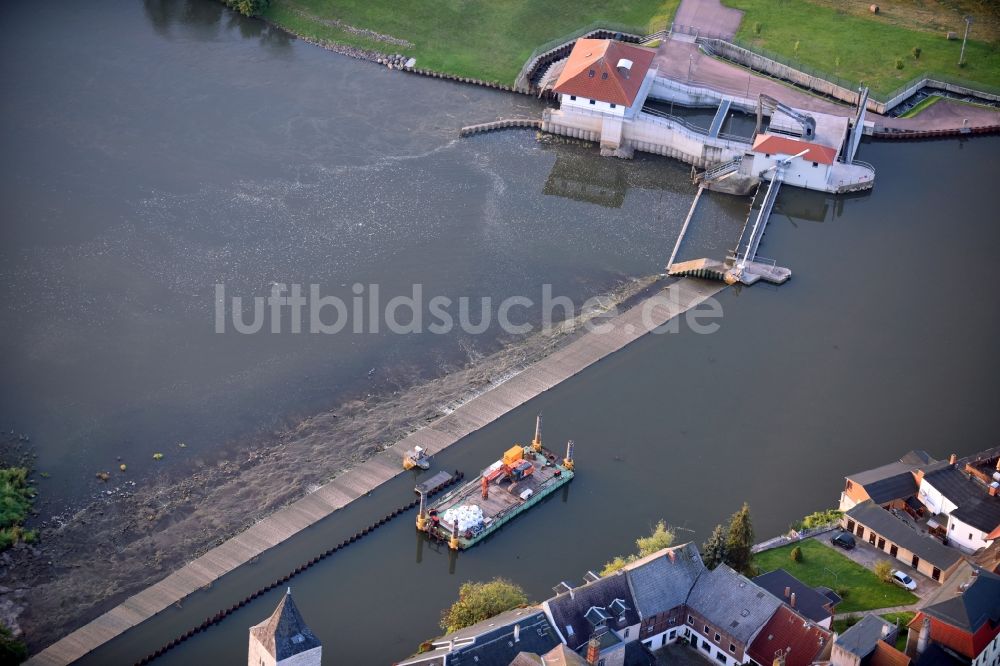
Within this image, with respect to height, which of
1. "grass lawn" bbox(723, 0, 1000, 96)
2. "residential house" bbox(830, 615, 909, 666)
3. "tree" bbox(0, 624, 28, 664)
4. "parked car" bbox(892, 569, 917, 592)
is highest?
"grass lawn" bbox(723, 0, 1000, 96)

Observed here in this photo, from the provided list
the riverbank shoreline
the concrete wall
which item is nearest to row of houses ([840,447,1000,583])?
the riverbank shoreline

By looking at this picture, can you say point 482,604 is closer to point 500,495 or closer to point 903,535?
point 500,495

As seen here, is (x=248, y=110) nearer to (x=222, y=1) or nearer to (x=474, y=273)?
(x=222, y=1)

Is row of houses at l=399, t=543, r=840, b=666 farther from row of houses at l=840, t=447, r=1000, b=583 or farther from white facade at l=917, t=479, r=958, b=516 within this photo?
white facade at l=917, t=479, r=958, b=516

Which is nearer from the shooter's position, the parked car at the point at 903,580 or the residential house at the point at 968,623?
the residential house at the point at 968,623

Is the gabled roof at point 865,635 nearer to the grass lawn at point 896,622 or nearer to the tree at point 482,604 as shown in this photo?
the grass lawn at point 896,622

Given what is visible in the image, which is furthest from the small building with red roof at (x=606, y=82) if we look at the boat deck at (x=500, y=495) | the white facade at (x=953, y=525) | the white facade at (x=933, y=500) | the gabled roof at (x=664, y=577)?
the gabled roof at (x=664, y=577)
